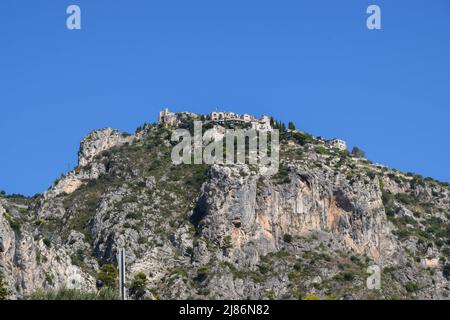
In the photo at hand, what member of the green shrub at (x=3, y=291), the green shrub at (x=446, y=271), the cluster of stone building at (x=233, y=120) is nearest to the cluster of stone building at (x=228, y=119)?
the cluster of stone building at (x=233, y=120)

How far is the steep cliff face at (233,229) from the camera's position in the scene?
119375 mm

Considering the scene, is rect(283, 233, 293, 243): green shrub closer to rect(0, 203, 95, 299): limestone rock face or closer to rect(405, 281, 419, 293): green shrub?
rect(405, 281, 419, 293): green shrub

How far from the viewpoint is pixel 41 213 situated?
138625mm

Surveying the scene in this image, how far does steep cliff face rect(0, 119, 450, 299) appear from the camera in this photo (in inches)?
4700

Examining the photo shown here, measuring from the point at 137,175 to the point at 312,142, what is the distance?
89.3ft

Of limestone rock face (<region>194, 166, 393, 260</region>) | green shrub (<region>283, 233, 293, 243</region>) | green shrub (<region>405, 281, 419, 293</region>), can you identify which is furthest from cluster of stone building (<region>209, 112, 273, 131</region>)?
green shrub (<region>405, 281, 419, 293</region>)

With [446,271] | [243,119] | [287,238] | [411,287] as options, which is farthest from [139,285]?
[243,119]

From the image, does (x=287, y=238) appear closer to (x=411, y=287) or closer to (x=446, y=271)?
(x=411, y=287)

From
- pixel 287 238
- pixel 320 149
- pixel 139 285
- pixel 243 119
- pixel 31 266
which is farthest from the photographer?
pixel 243 119

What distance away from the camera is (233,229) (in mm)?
126812

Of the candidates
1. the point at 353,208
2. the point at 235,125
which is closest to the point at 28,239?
the point at 353,208

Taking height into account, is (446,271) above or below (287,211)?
below

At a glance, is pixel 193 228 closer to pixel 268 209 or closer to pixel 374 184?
pixel 268 209
